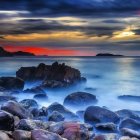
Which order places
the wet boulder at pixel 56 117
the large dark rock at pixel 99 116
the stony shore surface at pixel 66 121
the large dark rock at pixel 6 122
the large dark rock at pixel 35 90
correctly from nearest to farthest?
the stony shore surface at pixel 66 121, the large dark rock at pixel 6 122, the wet boulder at pixel 56 117, the large dark rock at pixel 99 116, the large dark rock at pixel 35 90

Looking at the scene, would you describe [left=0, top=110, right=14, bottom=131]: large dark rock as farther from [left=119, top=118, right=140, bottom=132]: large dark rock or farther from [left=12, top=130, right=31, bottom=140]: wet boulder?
[left=119, top=118, right=140, bottom=132]: large dark rock

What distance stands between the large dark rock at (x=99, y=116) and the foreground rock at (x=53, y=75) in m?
14.1

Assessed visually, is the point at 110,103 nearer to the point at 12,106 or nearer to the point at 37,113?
the point at 37,113

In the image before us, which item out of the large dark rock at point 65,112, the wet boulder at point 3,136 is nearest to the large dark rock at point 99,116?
the large dark rock at point 65,112

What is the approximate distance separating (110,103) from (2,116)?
1447 centimetres

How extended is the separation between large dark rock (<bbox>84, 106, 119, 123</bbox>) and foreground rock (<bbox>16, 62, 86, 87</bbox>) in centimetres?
1406

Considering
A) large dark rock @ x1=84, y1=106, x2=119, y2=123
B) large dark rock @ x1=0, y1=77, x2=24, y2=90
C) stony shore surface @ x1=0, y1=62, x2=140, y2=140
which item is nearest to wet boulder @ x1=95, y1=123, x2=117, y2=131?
stony shore surface @ x1=0, y1=62, x2=140, y2=140

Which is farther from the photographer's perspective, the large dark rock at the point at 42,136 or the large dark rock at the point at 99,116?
the large dark rock at the point at 99,116

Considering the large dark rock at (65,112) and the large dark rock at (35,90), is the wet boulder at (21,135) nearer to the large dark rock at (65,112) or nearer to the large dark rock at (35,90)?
the large dark rock at (65,112)

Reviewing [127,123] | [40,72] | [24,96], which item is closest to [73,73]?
[40,72]

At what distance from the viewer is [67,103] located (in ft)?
64.6

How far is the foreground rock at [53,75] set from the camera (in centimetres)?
3022

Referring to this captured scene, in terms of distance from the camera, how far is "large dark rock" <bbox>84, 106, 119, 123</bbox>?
578 inches

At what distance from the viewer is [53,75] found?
3206 cm
